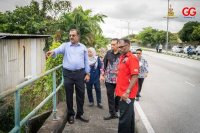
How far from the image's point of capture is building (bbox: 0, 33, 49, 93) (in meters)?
15.7

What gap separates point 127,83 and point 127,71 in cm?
21

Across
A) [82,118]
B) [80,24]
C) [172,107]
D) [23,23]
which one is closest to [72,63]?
[82,118]

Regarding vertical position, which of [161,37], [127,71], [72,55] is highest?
[161,37]

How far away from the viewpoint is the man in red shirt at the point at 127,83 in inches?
198

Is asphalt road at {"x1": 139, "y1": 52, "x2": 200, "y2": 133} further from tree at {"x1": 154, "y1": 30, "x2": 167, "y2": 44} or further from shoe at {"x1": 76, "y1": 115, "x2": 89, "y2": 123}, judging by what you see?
tree at {"x1": 154, "y1": 30, "x2": 167, "y2": 44}

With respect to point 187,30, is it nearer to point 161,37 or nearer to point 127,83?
point 161,37

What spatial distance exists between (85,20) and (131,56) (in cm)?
726

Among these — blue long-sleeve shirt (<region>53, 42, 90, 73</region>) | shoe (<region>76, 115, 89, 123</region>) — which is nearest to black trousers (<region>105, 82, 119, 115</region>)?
shoe (<region>76, 115, 89, 123</region>)

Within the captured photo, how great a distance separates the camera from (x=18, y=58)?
17.8 m

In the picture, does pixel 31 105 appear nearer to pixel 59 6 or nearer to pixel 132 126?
pixel 132 126

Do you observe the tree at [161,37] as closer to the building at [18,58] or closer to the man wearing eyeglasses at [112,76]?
the building at [18,58]

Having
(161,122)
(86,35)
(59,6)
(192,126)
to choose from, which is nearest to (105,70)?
(161,122)

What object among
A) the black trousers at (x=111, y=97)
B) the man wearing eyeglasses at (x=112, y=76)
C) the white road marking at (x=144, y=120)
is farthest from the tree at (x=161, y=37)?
the black trousers at (x=111, y=97)

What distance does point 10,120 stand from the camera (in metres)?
8.76
